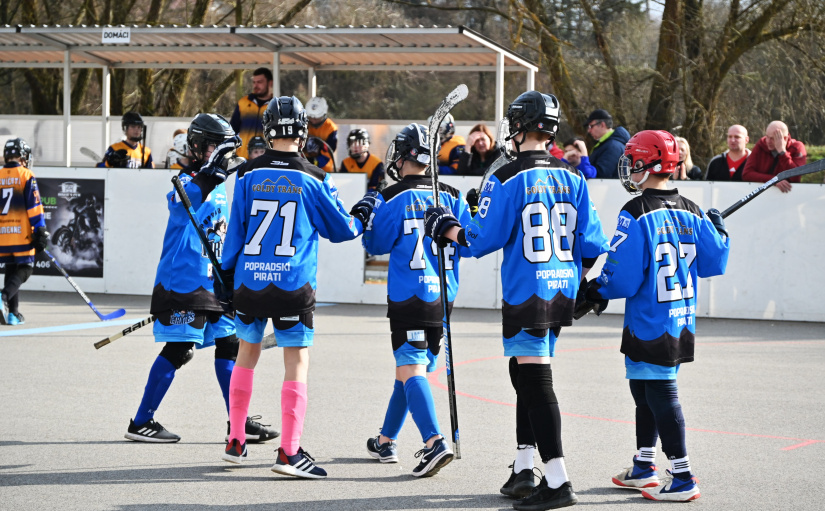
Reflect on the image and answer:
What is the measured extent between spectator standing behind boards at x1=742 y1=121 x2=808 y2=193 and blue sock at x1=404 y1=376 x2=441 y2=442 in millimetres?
8083

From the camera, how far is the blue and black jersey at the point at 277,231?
555 cm

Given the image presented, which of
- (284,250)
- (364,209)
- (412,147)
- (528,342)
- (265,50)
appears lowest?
(528,342)

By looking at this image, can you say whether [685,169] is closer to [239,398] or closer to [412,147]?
[412,147]

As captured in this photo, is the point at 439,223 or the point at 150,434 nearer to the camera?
the point at 439,223

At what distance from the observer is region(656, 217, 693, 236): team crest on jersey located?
5328 mm

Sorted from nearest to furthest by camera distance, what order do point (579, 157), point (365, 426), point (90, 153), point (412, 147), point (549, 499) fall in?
point (549, 499)
point (412, 147)
point (365, 426)
point (579, 157)
point (90, 153)

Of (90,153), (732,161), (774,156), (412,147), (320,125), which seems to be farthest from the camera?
(90,153)

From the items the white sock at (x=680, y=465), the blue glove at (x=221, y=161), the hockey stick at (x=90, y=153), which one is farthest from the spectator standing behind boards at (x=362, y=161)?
the white sock at (x=680, y=465)

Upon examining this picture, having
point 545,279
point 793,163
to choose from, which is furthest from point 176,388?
point 793,163

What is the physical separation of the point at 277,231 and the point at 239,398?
3.06 ft

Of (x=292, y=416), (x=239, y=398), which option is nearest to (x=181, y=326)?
(x=239, y=398)

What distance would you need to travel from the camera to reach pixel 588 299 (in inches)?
213

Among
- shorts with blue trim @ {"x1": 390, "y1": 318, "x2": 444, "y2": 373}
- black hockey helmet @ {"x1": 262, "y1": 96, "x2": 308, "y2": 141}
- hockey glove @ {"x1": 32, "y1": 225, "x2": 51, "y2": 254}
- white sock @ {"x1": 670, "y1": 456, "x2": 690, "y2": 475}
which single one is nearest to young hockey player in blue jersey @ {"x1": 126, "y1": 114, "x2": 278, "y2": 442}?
black hockey helmet @ {"x1": 262, "y1": 96, "x2": 308, "y2": 141}

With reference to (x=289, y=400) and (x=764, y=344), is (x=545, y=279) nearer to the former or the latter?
(x=289, y=400)
